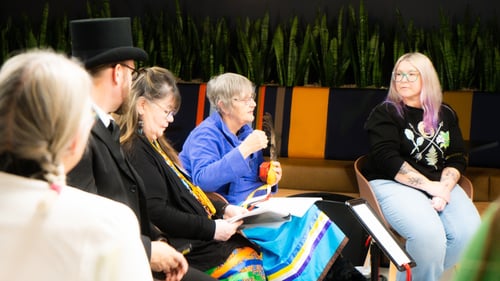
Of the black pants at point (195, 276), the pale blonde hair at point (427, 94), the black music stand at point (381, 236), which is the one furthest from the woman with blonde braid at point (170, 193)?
the pale blonde hair at point (427, 94)

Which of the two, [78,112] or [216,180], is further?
[216,180]

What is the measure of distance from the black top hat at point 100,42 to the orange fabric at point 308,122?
316cm

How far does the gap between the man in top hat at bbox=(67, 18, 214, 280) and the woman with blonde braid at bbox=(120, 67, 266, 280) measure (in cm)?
29

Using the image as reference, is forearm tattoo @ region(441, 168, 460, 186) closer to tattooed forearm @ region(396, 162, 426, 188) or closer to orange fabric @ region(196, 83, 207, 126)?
tattooed forearm @ region(396, 162, 426, 188)

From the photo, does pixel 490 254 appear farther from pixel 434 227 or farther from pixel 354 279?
pixel 434 227

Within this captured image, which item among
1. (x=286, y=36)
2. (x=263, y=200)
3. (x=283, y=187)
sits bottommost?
(x=283, y=187)

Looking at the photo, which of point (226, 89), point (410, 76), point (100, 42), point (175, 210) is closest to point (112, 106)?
point (100, 42)

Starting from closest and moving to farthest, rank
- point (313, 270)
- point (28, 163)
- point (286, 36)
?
point (28, 163) → point (313, 270) → point (286, 36)

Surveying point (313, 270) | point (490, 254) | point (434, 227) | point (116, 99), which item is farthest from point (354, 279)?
point (490, 254)

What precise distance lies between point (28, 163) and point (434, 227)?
284cm

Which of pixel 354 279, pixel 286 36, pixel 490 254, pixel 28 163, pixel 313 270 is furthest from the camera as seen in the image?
pixel 286 36

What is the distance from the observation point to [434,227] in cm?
396

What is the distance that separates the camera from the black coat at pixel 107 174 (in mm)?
2311

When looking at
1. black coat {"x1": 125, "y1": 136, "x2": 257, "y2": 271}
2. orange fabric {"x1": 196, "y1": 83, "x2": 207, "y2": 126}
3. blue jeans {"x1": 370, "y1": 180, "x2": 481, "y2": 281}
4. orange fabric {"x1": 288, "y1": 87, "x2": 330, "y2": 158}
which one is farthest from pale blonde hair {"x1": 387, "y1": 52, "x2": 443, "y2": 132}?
orange fabric {"x1": 196, "y1": 83, "x2": 207, "y2": 126}
